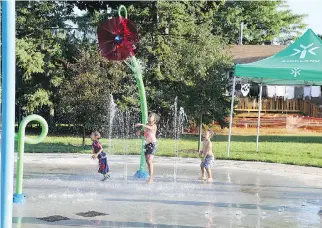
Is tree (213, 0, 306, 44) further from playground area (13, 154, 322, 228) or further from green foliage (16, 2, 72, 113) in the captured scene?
playground area (13, 154, 322, 228)

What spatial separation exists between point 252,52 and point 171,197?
112 feet

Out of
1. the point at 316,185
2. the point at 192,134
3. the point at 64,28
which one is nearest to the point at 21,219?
the point at 316,185

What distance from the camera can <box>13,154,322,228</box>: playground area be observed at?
7.42 metres

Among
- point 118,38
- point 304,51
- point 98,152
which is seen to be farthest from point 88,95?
point 98,152

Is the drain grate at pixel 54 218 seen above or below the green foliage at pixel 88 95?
below

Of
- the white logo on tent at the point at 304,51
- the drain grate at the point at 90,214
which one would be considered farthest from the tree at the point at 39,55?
the drain grate at the point at 90,214

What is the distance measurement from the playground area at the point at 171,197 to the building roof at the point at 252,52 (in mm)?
26810

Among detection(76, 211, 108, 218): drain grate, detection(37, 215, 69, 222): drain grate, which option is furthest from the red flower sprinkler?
detection(37, 215, 69, 222): drain grate

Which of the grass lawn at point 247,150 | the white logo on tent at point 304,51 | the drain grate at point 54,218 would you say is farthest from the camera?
the grass lawn at point 247,150

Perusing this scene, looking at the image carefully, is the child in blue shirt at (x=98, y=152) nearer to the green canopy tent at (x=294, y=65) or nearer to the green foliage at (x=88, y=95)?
the green canopy tent at (x=294, y=65)

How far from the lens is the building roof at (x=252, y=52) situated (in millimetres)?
40281

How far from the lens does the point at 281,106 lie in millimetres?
36469

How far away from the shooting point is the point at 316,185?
11.2 meters

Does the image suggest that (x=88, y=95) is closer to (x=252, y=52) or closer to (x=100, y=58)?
(x=100, y=58)
